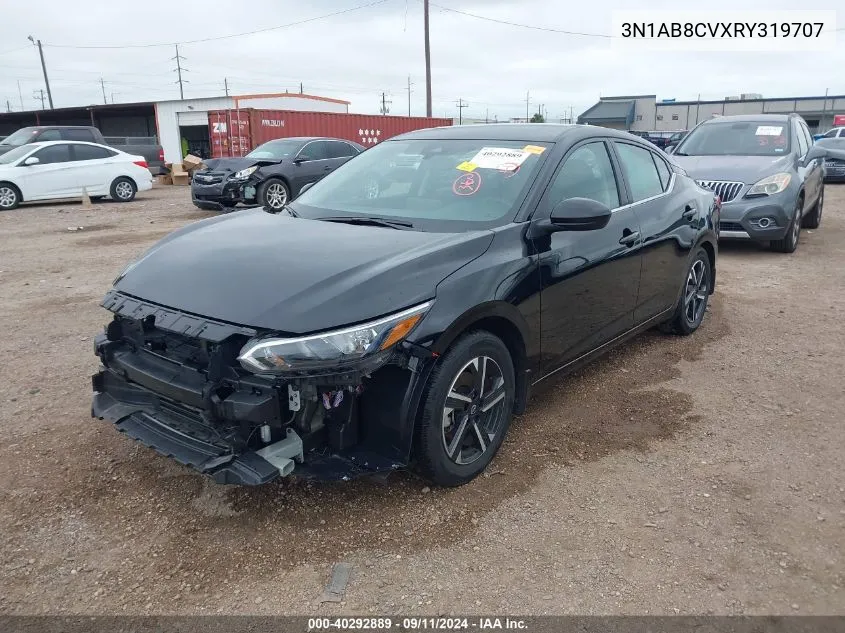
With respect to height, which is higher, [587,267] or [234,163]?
[234,163]

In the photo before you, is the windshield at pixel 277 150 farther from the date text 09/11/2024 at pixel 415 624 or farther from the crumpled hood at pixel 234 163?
the date text 09/11/2024 at pixel 415 624

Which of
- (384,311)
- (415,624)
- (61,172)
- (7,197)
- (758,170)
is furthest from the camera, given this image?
(61,172)

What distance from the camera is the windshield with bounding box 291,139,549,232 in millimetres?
3367

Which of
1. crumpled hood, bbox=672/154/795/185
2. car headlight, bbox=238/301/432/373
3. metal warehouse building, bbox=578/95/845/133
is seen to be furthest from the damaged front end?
metal warehouse building, bbox=578/95/845/133

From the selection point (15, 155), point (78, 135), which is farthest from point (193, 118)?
point (15, 155)

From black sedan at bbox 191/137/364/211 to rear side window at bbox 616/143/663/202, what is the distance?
26.9 ft

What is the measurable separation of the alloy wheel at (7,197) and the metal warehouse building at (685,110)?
4484 cm

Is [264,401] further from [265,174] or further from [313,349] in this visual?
[265,174]

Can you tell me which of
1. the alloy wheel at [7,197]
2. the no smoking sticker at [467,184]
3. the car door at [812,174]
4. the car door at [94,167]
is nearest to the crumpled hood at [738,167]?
the car door at [812,174]

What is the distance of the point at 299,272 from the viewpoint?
2.74m

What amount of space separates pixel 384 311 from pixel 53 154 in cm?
1473

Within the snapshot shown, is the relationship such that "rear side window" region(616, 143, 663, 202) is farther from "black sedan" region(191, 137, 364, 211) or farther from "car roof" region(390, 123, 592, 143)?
"black sedan" region(191, 137, 364, 211)

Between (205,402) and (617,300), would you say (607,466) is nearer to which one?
(617,300)

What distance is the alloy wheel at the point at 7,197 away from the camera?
14096mm
